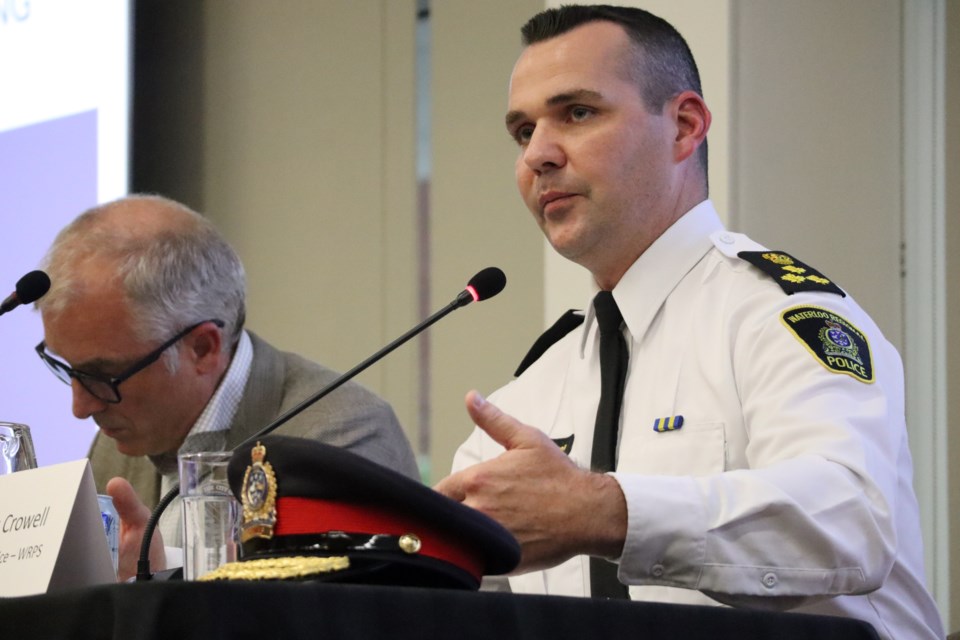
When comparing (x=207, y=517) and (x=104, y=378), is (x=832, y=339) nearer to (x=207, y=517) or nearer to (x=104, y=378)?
(x=207, y=517)

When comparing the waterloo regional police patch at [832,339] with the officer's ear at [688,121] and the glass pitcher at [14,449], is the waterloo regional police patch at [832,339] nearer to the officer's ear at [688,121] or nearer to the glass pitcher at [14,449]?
the officer's ear at [688,121]

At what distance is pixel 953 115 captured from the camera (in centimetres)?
321

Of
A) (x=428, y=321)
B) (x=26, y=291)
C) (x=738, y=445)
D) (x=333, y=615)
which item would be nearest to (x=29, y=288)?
(x=26, y=291)

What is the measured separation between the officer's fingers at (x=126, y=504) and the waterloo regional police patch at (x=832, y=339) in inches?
33.4

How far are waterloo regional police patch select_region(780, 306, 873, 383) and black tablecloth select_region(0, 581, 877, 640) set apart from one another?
0.62 m

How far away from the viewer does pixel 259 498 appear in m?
1.11

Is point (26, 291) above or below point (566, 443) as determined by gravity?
above

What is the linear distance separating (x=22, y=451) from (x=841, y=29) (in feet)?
7.19

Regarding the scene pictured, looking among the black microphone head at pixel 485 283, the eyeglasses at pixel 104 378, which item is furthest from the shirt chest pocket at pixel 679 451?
the eyeglasses at pixel 104 378

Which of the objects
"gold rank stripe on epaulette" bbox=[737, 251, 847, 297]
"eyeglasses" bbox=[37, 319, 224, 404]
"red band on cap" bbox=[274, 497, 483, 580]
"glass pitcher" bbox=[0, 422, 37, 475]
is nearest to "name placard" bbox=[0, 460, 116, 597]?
"glass pitcher" bbox=[0, 422, 37, 475]

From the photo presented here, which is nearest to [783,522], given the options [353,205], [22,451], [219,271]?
[22,451]

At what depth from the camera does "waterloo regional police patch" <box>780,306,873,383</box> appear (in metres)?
1.61

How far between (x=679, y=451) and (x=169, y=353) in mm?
1100

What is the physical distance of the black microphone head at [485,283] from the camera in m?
1.77
